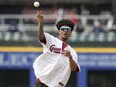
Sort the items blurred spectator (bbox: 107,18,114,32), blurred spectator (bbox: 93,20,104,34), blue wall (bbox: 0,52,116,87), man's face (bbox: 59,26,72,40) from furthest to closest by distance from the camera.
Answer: blurred spectator (bbox: 107,18,114,32), blurred spectator (bbox: 93,20,104,34), blue wall (bbox: 0,52,116,87), man's face (bbox: 59,26,72,40)

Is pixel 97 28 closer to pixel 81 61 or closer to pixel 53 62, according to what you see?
pixel 81 61

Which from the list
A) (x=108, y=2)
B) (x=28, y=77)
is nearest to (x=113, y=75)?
(x=28, y=77)

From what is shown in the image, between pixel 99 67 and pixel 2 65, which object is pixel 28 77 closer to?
pixel 2 65

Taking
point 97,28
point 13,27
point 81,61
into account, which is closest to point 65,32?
point 81,61

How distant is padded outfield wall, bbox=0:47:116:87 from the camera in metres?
17.3

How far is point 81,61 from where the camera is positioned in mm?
17328

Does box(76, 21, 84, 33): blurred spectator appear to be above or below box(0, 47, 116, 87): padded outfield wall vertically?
above

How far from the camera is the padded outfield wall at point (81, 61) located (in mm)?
17297

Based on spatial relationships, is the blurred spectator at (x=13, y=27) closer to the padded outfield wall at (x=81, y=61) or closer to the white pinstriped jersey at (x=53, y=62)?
the padded outfield wall at (x=81, y=61)

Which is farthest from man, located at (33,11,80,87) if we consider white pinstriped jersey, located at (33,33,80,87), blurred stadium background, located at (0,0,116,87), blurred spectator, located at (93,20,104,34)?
blurred spectator, located at (93,20,104,34)

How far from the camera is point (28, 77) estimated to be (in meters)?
17.6

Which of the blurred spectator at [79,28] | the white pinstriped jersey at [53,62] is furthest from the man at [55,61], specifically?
the blurred spectator at [79,28]

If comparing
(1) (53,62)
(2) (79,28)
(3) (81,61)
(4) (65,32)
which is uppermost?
(4) (65,32)

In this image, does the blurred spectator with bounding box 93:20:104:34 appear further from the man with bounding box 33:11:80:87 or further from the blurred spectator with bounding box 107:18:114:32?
the man with bounding box 33:11:80:87
